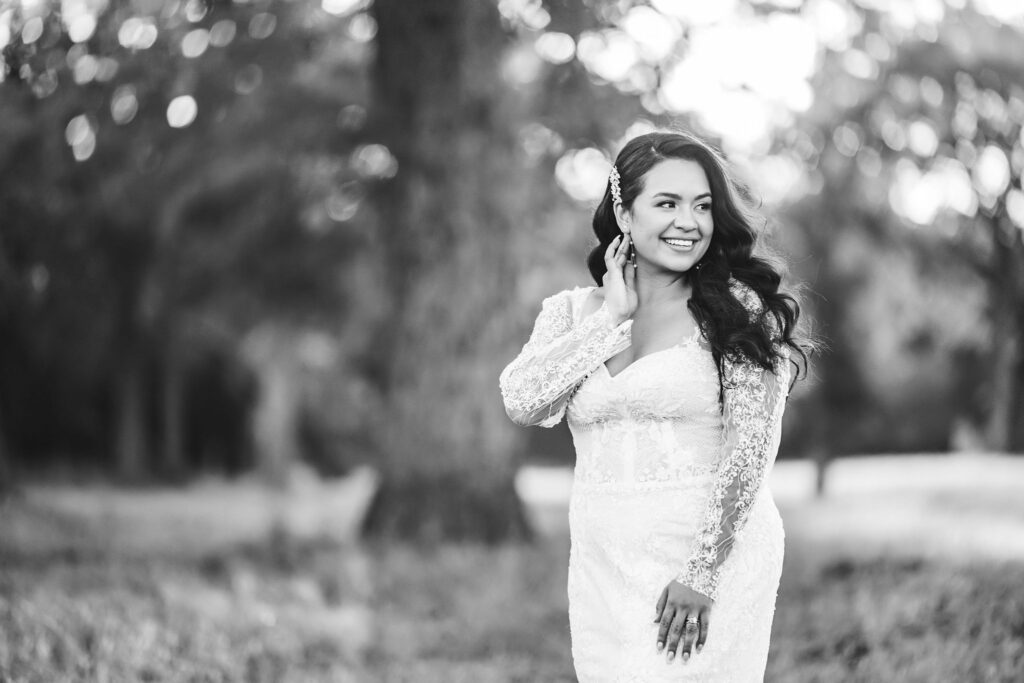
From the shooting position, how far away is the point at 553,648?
648cm

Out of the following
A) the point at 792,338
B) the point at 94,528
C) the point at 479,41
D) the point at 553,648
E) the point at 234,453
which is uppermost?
the point at 479,41

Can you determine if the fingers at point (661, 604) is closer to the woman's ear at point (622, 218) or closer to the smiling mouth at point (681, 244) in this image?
the smiling mouth at point (681, 244)

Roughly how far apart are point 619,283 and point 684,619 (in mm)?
1032

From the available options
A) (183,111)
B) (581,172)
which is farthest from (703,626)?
(183,111)

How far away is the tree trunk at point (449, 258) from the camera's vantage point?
9.88 metres

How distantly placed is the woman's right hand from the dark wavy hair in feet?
0.50

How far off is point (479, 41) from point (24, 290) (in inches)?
185

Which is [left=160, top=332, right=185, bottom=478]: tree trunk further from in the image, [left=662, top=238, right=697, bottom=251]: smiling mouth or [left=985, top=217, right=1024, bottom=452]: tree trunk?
[left=662, top=238, right=697, bottom=251]: smiling mouth

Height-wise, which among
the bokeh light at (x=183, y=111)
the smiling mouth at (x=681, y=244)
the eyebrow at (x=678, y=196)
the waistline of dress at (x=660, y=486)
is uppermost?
the bokeh light at (x=183, y=111)

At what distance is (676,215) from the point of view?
10.6 feet

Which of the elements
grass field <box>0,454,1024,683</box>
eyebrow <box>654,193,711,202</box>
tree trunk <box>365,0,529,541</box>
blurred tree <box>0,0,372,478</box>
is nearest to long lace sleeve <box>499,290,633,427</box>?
eyebrow <box>654,193,711,202</box>

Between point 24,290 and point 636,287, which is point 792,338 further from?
point 24,290

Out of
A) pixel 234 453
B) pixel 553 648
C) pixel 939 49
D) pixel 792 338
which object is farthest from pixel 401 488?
pixel 234 453

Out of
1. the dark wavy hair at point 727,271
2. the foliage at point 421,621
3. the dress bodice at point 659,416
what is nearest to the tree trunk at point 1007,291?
the foliage at point 421,621
